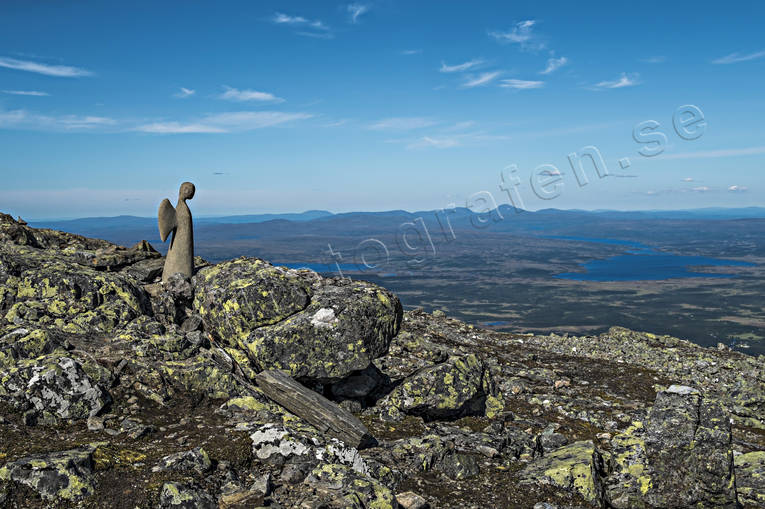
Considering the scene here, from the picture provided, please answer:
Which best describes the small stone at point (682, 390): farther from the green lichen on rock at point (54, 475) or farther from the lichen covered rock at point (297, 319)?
the green lichen on rock at point (54, 475)

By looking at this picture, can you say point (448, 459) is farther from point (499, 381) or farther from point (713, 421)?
point (499, 381)

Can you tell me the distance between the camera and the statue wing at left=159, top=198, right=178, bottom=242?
17250 mm

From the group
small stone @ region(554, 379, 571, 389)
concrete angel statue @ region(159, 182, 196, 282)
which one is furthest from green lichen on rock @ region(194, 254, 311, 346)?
small stone @ region(554, 379, 571, 389)

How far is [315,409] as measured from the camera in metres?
11.8

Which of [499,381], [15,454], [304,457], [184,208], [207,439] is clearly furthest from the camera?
[499,381]

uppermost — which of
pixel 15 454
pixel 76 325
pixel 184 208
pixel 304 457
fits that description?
pixel 184 208

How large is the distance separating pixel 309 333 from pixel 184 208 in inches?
308

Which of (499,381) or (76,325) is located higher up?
(76,325)

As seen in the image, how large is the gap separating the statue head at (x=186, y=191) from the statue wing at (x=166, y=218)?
1.91ft

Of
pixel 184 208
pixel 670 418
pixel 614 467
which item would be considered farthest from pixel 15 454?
pixel 670 418

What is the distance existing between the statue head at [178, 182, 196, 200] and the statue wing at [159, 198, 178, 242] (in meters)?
0.58

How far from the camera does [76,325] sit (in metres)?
13.9

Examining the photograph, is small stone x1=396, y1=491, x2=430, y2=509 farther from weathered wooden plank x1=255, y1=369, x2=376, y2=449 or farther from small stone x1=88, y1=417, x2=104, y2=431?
small stone x1=88, y1=417, x2=104, y2=431

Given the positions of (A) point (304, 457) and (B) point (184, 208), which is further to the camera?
(B) point (184, 208)
